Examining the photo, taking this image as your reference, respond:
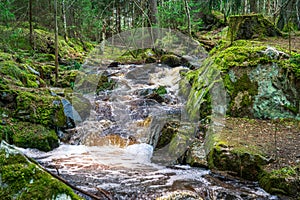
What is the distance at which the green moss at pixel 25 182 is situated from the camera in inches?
109

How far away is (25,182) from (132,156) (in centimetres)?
406

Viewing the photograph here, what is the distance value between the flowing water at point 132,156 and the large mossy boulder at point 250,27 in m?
2.93

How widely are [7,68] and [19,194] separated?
7.83 m

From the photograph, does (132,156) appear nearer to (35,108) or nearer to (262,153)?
(35,108)

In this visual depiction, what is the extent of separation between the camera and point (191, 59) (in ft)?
47.1

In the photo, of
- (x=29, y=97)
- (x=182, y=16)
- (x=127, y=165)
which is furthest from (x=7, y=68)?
(x=182, y=16)

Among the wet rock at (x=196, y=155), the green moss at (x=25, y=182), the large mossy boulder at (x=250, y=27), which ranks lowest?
the wet rock at (x=196, y=155)

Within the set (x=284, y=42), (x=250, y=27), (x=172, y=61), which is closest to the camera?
(x=284, y=42)

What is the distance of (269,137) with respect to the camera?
17.5 ft

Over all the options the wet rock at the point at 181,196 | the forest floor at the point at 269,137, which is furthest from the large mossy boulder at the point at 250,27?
the wet rock at the point at 181,196

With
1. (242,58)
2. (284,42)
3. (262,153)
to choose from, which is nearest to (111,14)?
(284,42)

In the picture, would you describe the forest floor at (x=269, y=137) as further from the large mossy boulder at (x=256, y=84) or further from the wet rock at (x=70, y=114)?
the wet rock at (x=70, y=114)

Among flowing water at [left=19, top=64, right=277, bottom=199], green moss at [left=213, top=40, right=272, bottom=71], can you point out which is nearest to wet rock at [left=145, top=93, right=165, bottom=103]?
flowing water at [left=19, top=64, right=277, bottom=199]

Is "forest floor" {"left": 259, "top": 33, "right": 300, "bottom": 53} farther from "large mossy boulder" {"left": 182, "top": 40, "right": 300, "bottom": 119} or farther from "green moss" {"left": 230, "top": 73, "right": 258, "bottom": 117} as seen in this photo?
"green moss" {"left": 230, "top": 73, "right": 258, "bottom": 117}
